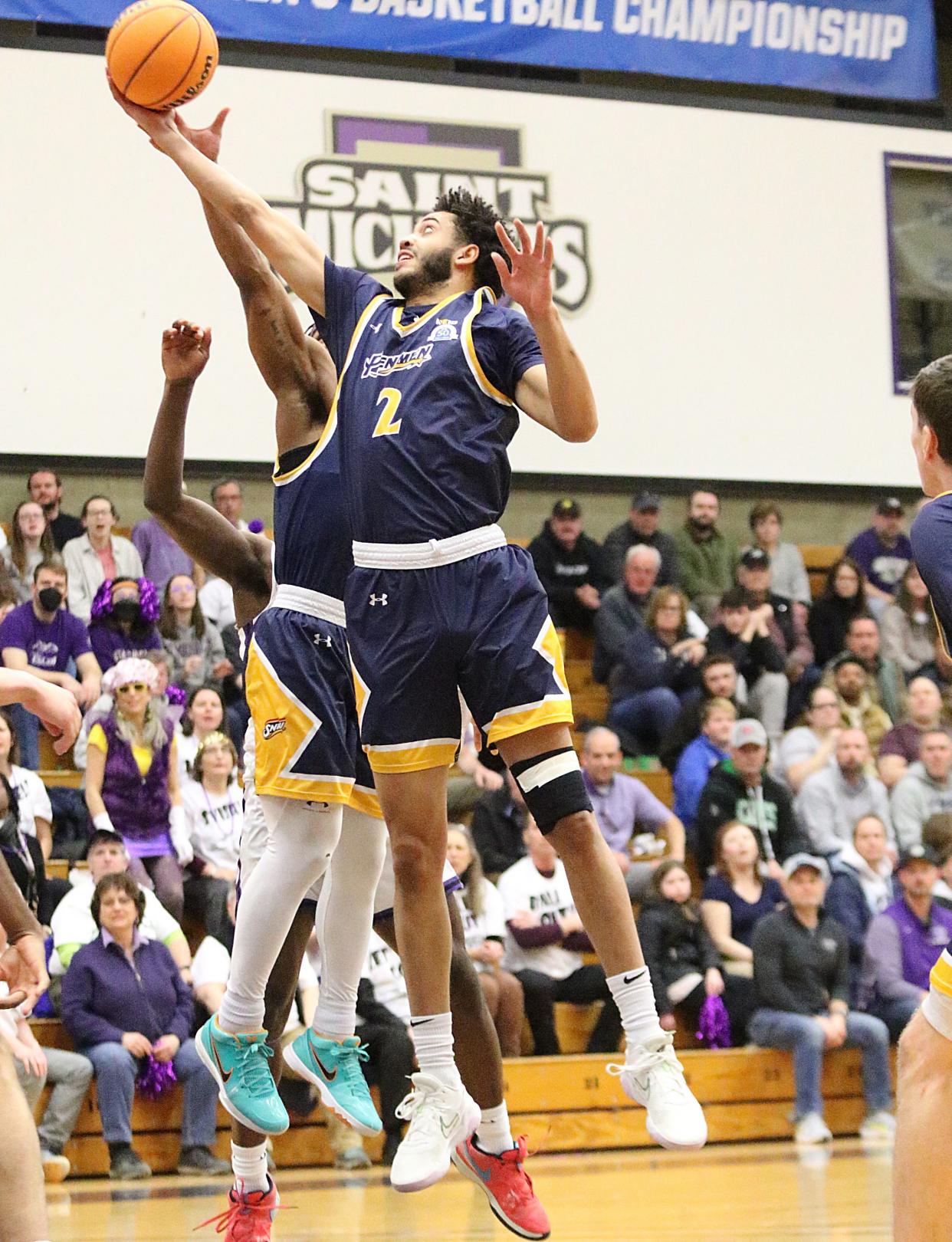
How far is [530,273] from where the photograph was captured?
15.4ft

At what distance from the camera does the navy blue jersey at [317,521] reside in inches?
215

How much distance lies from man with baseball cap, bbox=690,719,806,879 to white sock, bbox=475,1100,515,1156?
6210mm

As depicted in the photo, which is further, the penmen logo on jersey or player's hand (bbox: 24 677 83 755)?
the penmen logo on jersey

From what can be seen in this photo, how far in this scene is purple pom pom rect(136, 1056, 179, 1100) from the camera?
9.41 m

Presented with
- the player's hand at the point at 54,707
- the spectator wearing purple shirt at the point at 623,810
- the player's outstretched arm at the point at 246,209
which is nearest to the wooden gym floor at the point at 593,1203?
the spectator wearing purple shirt at the point at 623,810

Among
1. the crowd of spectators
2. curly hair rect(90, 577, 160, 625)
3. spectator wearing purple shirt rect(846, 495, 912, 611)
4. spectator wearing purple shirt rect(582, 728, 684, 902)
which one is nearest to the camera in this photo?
the crowd of spectators

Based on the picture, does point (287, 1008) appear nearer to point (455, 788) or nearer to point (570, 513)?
point (455, 788)

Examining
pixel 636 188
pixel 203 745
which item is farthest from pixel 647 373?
pixel 203 745

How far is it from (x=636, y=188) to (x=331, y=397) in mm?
10901

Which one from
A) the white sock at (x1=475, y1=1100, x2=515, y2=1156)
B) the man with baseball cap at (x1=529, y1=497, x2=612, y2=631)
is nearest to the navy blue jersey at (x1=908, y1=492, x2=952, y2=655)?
the white sock at (x1=475, y1=1100, x2=515, y2=1156)

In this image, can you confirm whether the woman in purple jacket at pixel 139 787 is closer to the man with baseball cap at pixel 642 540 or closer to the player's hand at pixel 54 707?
the man with baseball cap at pixel 642 540

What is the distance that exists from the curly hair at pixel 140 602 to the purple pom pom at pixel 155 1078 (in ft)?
11.0

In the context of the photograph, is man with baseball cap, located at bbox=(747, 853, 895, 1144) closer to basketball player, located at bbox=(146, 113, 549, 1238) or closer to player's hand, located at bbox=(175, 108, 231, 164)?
basketball player, located at bbox=(146, 113, 549, 1238)

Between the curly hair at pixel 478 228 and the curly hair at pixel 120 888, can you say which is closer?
the curly hair at pixel 478 228
